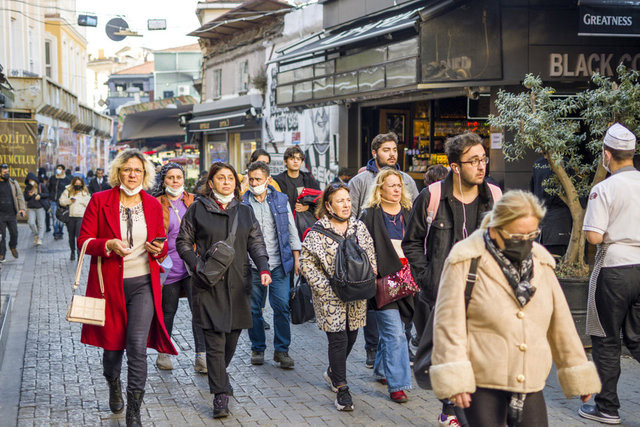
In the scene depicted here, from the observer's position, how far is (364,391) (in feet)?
20.1

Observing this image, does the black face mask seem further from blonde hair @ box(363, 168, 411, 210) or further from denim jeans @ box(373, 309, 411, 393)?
blonde hair @ box(363, 168, 411, 210)

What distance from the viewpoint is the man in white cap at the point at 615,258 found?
512 cm

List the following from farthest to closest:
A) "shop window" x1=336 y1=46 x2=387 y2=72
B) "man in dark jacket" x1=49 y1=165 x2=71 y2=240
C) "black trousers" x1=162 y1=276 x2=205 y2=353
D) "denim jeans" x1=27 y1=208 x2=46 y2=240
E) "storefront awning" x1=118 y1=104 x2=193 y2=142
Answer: "storefront awning" x1=118 y1=104 x2=193 y2=142 < "man in dark jacket" x1=49 y1=165 x2=71 y2=240 < "denim jeans" x1=27 y1=208 x2=46 y2=240 < "shop window" x1=336 y1=46 x2=387 y2=72 < "black trousers" x1=162 y1=276 x2=205 y2=353

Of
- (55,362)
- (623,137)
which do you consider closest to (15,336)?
(55,362)

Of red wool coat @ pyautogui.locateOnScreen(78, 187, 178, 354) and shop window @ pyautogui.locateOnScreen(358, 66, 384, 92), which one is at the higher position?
shop window @ pyautogui.locateOnScreen(358, 66, 384, 92)

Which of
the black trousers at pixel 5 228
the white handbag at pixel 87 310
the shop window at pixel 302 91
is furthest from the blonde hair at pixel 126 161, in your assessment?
the shop window at pixel 302 91

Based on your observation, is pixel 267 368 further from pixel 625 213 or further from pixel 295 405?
pixel 625 213

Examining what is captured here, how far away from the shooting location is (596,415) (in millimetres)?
5305

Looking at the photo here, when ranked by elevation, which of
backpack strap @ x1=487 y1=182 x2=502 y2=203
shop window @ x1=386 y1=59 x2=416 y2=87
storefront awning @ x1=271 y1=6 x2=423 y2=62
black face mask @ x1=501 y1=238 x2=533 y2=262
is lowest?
black face mask @ x1=501 y1=238 x2=533 y2=262

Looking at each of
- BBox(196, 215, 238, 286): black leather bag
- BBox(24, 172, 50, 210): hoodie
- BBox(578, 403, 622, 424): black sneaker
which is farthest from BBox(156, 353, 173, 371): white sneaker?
BBox(24, 172, 50, 210): hoodie

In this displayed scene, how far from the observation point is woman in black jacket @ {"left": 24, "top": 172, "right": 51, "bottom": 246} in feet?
56.7

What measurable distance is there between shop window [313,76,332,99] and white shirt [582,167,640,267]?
11.6 m

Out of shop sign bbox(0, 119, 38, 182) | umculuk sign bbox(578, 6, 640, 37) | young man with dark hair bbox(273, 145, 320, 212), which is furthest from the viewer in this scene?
A: shop sign bbox(0, 119, 38, 182)

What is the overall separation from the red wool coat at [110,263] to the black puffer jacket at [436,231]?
186 cm
